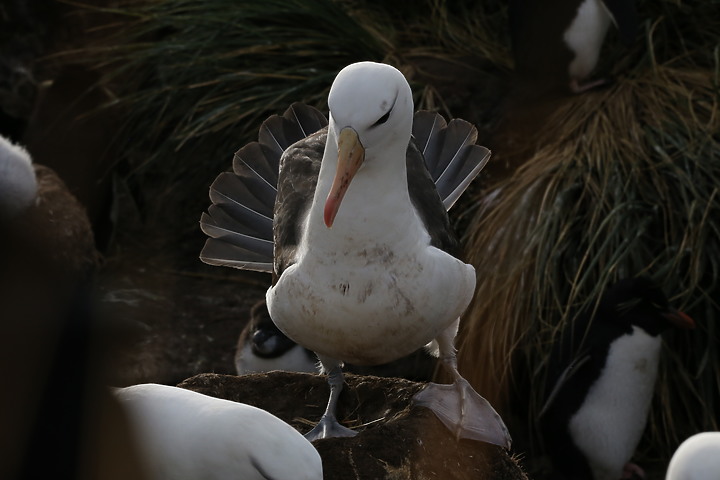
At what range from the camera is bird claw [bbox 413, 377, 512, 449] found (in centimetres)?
421

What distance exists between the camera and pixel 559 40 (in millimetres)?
7227

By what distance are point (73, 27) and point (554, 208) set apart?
414cm

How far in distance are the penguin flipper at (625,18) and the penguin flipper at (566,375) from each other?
6.05ft

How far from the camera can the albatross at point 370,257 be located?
389cm

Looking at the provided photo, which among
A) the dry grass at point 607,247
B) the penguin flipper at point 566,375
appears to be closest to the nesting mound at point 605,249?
the dry grass at point 607,247

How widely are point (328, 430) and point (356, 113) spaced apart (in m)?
1.14

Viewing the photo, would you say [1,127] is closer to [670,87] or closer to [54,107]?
[54,107]

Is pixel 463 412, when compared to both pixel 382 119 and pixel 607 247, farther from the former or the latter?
pixel 607 247

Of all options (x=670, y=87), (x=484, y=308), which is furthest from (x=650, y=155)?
(x=484, y=308)

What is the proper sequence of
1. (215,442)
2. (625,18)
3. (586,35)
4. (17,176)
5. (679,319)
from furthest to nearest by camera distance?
1. (586,35)
2. (625,18)
3. (17,176)
4. (679,319)
5. (215,442)

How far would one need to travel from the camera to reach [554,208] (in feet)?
20.5

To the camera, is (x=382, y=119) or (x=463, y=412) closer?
(x=382, y=119)

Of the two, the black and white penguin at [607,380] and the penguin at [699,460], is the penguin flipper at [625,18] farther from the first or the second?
the penguin at [699,460]

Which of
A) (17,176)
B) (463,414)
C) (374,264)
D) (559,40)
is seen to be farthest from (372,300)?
(559,40)
